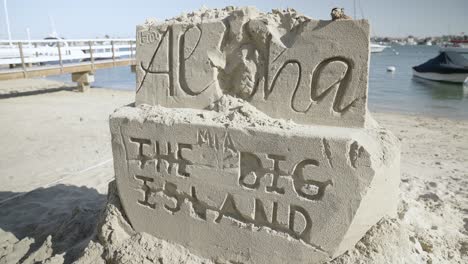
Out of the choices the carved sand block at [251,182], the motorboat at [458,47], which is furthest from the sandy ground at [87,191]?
the motorboat at [458,47]

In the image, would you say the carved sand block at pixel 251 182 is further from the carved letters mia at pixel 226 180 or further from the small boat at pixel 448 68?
the small boat at pixel 448 68

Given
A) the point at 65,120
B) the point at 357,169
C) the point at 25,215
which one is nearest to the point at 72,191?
the point at 25,215

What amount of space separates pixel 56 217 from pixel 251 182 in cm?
223

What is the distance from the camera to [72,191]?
3961 millimetres

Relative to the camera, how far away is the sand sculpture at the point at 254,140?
1878 millimetres

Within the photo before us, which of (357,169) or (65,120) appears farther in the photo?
(65,120)

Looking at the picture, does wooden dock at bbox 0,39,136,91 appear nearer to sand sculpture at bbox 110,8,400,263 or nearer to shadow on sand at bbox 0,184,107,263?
shadow on sand at bbox 0,184,107,263

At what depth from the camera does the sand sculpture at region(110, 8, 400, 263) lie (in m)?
1.88

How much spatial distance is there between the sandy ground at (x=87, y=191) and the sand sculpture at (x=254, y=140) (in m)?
0.40

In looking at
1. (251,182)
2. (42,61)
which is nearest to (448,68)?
(42,61)

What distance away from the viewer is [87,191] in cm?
397

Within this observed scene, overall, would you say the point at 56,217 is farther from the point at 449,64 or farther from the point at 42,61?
the point at 449,64

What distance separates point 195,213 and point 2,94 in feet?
38.5

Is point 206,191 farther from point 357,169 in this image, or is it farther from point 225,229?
point 357,169
